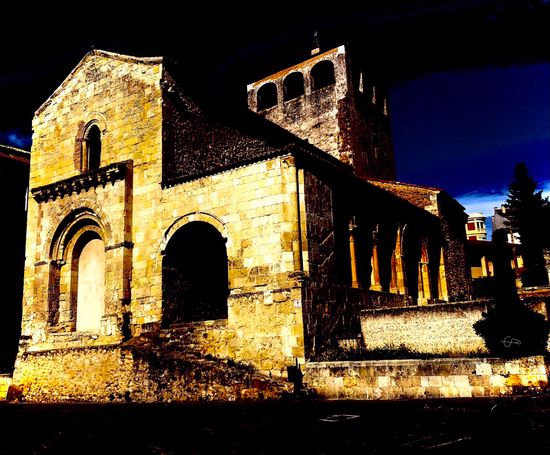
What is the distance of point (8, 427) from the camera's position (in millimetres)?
8812

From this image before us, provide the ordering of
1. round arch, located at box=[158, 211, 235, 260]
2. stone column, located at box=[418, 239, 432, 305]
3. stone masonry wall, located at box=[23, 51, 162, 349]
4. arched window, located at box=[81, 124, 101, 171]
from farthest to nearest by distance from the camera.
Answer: stone column, located at box=[418, 239, 432, 305] → arched window, located at box=[81, 124, 101, 171] → stone masonry wall, located at box=[23, 51, 162, 349] → round arch, located at box=[158, 211, 235, 260]

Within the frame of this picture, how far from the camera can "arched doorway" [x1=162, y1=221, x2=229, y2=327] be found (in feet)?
49.4

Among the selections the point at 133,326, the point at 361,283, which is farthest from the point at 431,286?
the point at 133,326

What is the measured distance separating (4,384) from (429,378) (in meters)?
13.4

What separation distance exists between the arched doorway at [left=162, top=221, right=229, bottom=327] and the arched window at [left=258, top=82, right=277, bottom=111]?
17099mm

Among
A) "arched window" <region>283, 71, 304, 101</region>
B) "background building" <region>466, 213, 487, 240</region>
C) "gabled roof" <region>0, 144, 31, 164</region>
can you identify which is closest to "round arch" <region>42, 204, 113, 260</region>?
"gabled roof" <region>0, 144, 31, 164</region>

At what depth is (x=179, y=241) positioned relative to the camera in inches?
604

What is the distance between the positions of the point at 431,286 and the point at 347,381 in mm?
11239

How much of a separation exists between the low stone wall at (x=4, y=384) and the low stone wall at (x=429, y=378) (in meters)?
10.7

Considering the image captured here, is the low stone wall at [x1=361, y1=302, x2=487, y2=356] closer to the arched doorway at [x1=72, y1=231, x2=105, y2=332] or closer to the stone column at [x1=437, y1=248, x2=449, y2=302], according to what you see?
the arched doorway at [x1=72, y1=231, x2=105, y2=332]

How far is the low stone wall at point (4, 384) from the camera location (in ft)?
55.3

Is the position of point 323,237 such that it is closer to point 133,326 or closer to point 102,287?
point 133,326

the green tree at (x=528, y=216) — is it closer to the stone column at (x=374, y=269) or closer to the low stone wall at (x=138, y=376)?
the stone column at (x=374, y=269)

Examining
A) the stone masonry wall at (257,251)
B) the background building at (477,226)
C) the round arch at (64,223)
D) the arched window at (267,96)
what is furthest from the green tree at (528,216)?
the background building at (477,226)
